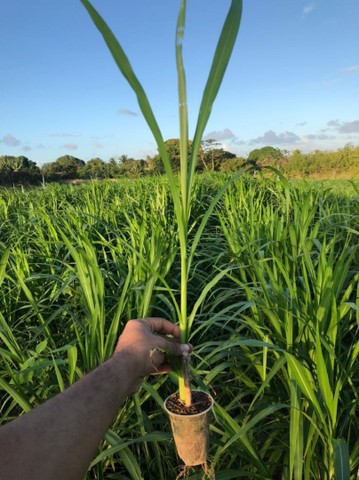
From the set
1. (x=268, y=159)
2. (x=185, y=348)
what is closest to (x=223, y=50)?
(x=185, y=348)

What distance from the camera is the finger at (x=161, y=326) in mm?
727

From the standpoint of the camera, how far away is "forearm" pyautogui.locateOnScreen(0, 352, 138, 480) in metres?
0.42

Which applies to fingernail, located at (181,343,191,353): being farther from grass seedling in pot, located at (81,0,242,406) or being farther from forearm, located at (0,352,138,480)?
forearm, located at (0,352,138,480)

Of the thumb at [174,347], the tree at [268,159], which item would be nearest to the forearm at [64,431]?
the thumb at [174,347]

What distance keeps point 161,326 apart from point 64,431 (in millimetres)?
313

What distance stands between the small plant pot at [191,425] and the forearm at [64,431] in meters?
0.10

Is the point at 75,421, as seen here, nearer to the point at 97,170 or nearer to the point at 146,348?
the point at 146,348

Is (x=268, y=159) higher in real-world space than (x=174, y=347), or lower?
higher

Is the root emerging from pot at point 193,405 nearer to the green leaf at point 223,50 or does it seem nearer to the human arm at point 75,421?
the human arm at point 75,421

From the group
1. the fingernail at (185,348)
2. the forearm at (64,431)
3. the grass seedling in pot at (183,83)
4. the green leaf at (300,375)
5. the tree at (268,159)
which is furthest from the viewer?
the tree at (268,159)

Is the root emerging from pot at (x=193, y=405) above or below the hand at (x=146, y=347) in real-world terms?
below

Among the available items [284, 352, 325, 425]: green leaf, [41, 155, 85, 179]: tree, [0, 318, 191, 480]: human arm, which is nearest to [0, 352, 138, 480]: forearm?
[0, 318, 191, 480]: human arm

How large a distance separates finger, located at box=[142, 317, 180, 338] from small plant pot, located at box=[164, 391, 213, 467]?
136mm

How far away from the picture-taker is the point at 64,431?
1.53 feet
